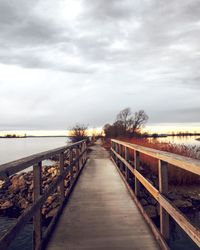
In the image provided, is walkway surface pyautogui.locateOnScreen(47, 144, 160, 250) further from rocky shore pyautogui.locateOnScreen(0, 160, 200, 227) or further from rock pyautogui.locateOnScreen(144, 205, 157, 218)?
rocky shore pyautogui.locateOnScreen(0, 160, 200, 227)

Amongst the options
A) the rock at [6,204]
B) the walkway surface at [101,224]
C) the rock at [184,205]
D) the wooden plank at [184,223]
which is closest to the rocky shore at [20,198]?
the rock at [6,204]

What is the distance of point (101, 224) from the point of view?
15.0 feet

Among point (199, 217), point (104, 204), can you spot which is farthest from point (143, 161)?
point (104, 204)

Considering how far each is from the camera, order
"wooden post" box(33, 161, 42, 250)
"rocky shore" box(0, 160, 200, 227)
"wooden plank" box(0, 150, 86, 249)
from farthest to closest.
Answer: "rocky shore" box(0, 160, 200, 227) → "wooden post" box(33, 161, 42, 250) → "wooden plank" box(0, 150, 86, 249)

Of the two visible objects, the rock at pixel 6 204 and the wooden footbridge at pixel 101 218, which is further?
the rock at pixel 6 204

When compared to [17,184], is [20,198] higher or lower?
lower

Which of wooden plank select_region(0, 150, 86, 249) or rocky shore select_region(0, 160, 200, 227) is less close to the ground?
wooden plank select_region(0, 150, 86, 249)

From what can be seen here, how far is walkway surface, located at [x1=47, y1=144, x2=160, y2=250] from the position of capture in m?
3.73

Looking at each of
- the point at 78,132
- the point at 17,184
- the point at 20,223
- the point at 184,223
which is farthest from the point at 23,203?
the point at 78,132

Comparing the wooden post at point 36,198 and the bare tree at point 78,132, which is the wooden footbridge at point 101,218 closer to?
the wooden post at point 36,198

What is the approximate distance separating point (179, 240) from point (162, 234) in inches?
149

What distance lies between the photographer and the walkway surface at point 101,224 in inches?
147

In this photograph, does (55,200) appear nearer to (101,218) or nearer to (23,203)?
(23,203)

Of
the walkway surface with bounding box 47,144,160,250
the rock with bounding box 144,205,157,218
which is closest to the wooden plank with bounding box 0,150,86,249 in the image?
the walkway surface with bounding box 47,144,160,250
